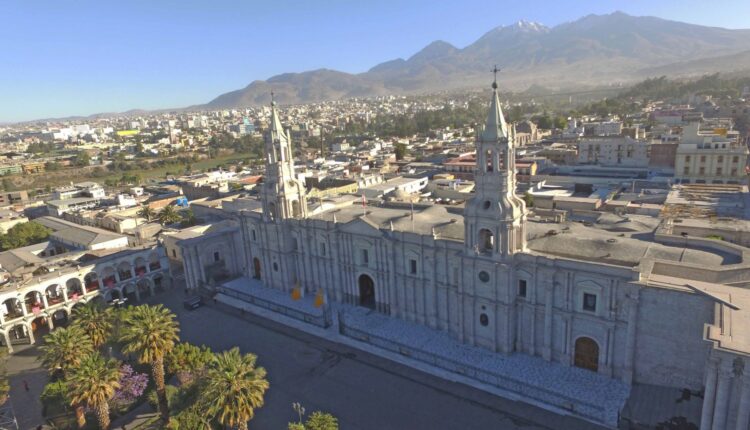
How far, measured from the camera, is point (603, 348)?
102 ft

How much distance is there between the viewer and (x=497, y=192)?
105ft

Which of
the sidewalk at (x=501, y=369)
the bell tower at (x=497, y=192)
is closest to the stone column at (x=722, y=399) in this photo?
the sidewalk at (x=501, y=369)

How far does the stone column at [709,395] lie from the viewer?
2317cm

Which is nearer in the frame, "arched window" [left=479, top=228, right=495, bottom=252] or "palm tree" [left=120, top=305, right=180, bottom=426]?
"palm tree" [left=120, top=305, right=180, bottom=426]

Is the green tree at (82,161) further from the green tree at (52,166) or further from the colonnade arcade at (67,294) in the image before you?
the colonnade arcade at (67,294)

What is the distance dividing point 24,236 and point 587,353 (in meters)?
75.1

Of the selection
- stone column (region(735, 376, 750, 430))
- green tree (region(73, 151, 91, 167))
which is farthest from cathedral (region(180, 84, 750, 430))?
green tree (region(73, 151, 91, 167))

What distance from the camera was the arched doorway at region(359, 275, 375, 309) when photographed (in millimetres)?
44169

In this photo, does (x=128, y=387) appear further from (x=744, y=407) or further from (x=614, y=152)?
(x=614, y=152)

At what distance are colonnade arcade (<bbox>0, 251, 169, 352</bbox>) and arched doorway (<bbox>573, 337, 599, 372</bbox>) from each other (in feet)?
149

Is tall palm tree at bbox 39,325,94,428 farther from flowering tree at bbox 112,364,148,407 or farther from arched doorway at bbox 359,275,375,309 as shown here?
arched doorway at bbox 359,275,375,309

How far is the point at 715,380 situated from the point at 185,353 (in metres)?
32.8

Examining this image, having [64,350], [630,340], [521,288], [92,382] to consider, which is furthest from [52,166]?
[630,340]

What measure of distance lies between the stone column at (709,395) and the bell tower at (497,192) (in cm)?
1285
